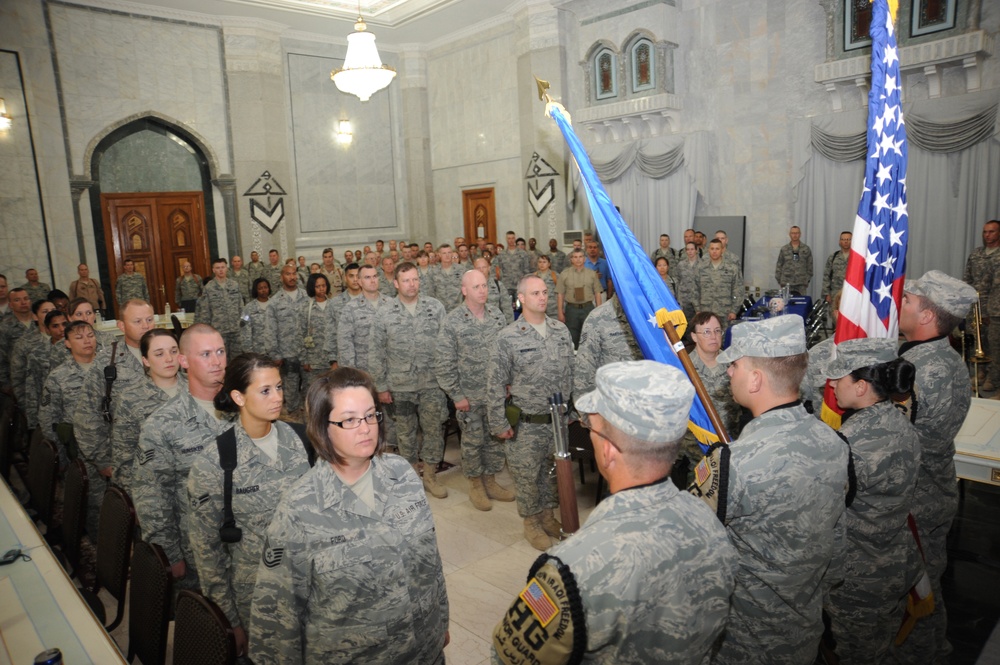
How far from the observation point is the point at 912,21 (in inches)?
312

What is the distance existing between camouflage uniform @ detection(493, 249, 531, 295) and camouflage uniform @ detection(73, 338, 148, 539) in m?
7.75

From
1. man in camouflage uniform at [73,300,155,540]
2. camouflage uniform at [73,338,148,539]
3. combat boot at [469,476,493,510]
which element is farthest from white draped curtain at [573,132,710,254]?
camouflage uniform at [73,338,148,539]

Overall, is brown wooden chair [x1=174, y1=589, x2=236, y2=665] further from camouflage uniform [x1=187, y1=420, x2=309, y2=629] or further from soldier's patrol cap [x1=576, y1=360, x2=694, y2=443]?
soldier's patrol cap [x1=576, y1=360, x2=694, y2=443]

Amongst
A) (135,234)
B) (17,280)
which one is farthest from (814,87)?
(17,280)

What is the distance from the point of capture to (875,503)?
2.35 meters

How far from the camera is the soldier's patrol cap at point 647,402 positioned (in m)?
1.45

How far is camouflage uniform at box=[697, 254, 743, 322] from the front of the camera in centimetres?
868

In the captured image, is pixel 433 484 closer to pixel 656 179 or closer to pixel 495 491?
pixel 495 491

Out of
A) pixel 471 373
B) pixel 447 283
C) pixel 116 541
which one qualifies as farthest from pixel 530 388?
pixel 447 283

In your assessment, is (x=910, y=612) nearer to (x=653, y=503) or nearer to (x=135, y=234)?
(x=653, y=503)

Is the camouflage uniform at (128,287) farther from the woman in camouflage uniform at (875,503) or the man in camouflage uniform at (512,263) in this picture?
the woman in camouflage uniform at (875,503)

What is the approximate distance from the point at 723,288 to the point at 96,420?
7.48m

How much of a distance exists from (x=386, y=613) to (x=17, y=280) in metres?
11.6

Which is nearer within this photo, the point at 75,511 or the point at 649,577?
the point at 649,577
